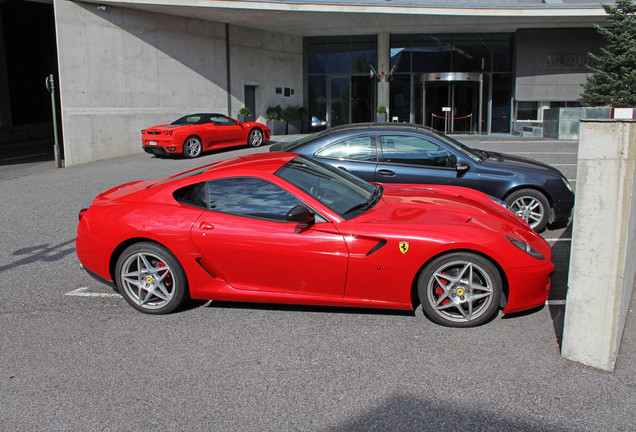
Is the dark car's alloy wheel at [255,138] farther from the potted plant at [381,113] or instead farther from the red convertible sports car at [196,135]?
the potted plant at [381,113]

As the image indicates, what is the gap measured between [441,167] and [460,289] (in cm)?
350

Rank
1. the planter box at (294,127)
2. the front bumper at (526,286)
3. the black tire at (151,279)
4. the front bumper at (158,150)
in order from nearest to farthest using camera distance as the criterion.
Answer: the front bumper at (526,286) < the black tire at (151,279) < the front bumper at (158,150) < the planter box at (294,127)

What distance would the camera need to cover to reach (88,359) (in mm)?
4289

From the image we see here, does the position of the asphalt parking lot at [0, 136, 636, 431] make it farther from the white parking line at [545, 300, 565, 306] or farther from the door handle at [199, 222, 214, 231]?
the door handle at [199, 222, 214, 231]

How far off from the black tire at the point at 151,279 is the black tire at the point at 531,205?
15.5 ft

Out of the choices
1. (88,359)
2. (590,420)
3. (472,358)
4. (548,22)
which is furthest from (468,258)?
(548,22)

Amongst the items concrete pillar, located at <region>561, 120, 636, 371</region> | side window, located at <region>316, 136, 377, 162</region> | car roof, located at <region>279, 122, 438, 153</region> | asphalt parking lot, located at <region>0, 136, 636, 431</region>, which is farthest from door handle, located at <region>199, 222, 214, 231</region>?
car roof, located at <region>279, 122, 438, 153</region>

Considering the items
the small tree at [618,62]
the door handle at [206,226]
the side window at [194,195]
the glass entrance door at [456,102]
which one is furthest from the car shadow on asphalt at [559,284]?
the glass entrance door at [456,102]

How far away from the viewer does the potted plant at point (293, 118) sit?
27.4m

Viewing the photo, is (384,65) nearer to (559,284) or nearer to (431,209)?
(559,284)

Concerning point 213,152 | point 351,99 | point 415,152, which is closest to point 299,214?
point 415,152

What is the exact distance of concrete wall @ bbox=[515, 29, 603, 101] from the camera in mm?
25141

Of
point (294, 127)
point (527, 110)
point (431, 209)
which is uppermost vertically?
point (527, 110)

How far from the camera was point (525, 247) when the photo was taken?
185 inches
